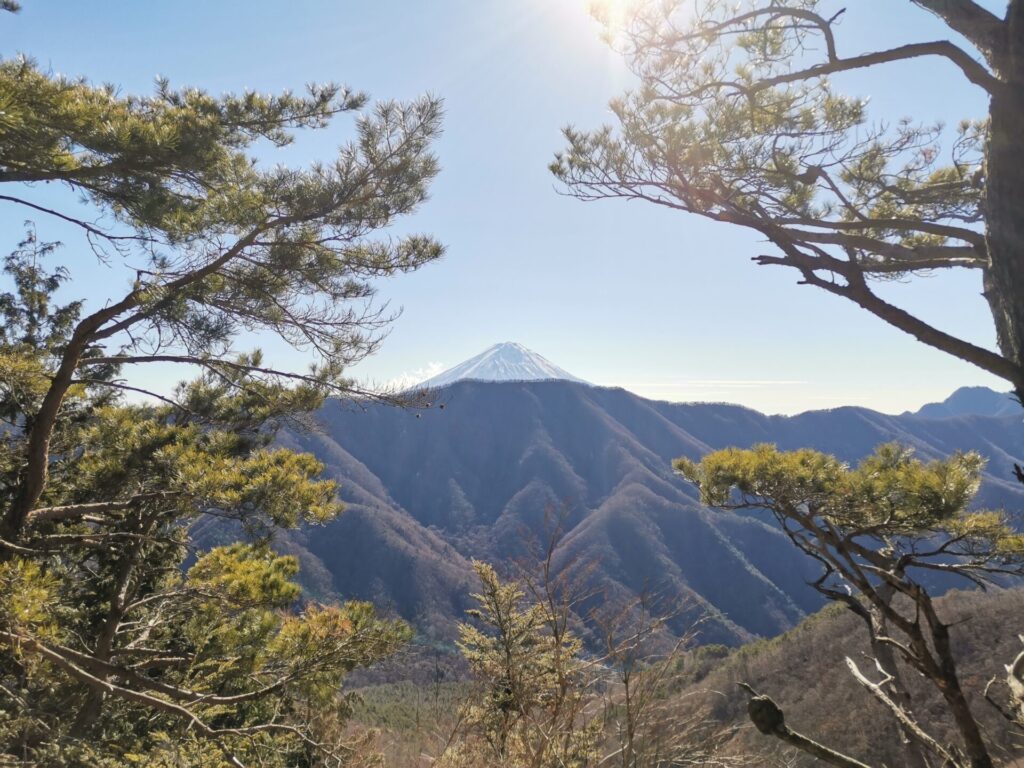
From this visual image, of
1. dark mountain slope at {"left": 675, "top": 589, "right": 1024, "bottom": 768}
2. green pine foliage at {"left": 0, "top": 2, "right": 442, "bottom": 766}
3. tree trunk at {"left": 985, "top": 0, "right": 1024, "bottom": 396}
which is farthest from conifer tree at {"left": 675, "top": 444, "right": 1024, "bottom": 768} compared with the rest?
dark mountain slope at {"left": 675, "top": 589, "right": 1024, "bottom": 768}

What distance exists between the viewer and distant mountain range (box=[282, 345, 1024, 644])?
355ft

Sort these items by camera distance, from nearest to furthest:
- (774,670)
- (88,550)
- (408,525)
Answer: (88,550), (774,670), (408,525)

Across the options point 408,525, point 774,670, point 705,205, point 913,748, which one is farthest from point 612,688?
point 408,525

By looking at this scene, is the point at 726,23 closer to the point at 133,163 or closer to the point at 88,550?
the point at 133,163

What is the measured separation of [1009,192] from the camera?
1638 millimetres

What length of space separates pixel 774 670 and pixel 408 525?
9733cm

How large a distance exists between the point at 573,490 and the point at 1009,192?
15392 centimetres

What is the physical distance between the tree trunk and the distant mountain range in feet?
234

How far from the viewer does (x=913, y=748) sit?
2428 millimetres

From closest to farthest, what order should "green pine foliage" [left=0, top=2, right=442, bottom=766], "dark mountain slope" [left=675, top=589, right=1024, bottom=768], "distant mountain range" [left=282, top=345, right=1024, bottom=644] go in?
"green pine foliage" [left=0, top=2, right=442, bottom=766] → "dark mountain slope" [left=675, top=589, right=1024, bottom=768] → "distant mountain range" [left=282, top=345, right=1024, bottom=644]

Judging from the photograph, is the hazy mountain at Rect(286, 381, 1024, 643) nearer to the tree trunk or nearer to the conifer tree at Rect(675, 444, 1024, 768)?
the conifer tree at Rect(675, 444, 1024, 768)

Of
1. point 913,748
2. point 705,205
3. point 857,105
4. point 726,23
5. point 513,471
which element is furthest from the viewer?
point 513,471

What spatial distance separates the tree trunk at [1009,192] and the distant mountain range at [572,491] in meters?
71.4

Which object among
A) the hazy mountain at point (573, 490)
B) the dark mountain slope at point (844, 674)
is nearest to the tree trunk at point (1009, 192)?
the dark mountain slope at point (844, 674)
